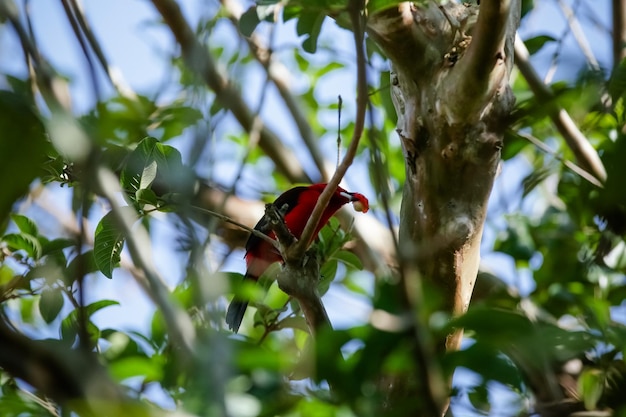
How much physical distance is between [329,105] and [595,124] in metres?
1.94

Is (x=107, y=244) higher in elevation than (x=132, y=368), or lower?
lower

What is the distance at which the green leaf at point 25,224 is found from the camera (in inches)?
114

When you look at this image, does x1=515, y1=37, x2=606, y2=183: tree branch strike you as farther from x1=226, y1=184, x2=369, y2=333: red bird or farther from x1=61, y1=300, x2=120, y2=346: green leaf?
x1=61, y1=300, x2=120, y2=346: green leaf

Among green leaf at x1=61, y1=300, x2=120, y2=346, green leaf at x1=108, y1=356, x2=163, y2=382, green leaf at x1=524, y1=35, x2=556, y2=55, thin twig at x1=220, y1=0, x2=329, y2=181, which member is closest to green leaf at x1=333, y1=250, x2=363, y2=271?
green leaf at x1=61, y1=300, x2=120, y2=346

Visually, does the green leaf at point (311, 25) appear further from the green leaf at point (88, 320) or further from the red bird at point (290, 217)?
the green leaf at point (88, 320)

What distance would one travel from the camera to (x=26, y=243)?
289 cm

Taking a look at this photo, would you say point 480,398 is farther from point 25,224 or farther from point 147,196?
point 25,224

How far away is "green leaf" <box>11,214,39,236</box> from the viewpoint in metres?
2.91

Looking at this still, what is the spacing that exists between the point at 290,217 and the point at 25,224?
1.73 meters

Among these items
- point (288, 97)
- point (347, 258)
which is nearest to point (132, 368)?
point (347, 258)

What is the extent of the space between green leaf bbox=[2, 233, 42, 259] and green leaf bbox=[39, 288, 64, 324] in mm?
177

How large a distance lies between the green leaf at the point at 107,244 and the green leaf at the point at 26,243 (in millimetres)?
550

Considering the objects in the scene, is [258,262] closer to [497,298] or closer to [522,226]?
[522,226]

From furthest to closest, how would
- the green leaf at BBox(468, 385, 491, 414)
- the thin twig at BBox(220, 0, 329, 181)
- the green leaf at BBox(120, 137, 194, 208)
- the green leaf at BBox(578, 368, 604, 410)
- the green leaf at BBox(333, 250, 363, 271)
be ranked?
the thin twig at BBox(220, 0, 329, 181) → the green leaf at BBox(333, 250, 363, 271) → the green leaf at BBox(578, 368, 604, 410) → the green leaf at BBox(120, 137, 194, 208) → the green leaf at BBox(468, 385, 491, 414)
